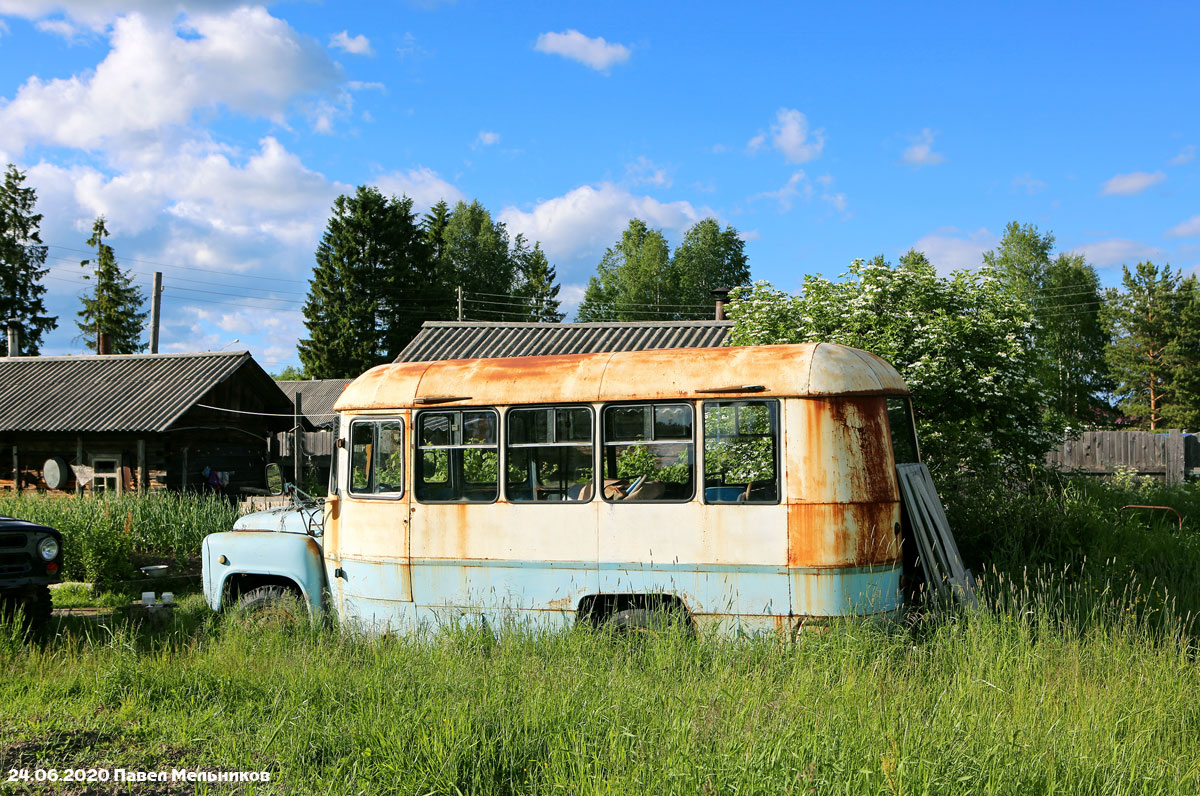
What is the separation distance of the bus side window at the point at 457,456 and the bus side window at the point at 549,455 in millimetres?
195

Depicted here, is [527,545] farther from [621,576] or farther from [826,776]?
[826,776]

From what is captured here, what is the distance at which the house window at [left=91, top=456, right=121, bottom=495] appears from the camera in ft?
73.2

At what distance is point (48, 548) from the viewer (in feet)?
28.9

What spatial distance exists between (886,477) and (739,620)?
5.12 ft

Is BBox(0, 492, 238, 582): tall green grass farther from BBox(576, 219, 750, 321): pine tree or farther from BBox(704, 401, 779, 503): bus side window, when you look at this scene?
BBox(576, 219, 750, 321): pine tree

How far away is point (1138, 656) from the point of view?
556 centimetres

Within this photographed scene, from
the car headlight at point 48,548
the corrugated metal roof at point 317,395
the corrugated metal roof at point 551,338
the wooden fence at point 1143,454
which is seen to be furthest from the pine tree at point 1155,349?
the car headlight at point 48,548

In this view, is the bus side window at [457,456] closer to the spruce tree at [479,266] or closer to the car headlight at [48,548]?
the car headlight at [48,548]

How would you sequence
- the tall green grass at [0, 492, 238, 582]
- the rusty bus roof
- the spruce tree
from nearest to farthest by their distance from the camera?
the rusty bus roof < the tall green grass at [0, 492, 238, 582] < the spruce tree

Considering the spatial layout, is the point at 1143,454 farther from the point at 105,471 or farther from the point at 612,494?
the point at 105,471

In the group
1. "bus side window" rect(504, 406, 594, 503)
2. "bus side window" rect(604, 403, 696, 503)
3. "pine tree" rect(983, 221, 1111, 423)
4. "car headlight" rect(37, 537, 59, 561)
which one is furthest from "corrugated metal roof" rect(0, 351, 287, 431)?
"pine tree" rect(983, 221, 1111, 423)

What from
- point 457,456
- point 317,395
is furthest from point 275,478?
point 317,395

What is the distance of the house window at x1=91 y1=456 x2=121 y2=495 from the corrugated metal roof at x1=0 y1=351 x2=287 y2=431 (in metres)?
1.04

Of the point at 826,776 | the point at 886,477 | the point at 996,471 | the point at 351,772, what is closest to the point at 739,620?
the point at 886,477
